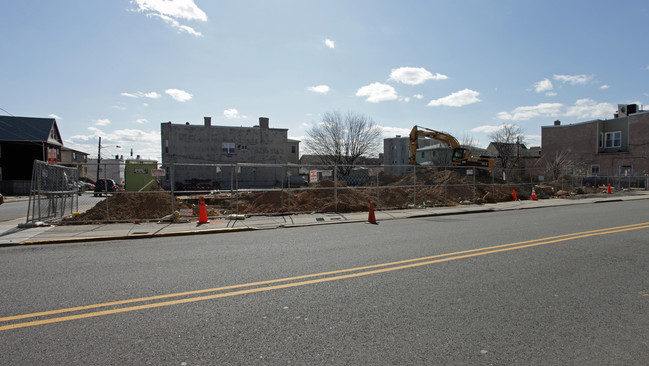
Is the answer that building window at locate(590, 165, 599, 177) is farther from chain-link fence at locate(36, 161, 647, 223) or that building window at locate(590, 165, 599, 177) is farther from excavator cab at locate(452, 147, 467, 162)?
excavator cab at locate(452, 147, 467, 162)

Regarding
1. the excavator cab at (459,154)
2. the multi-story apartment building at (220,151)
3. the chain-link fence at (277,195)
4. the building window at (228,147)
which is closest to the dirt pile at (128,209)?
the chain-link fence at (277,195)

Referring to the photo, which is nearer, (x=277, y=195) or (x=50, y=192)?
(x=50, y=192)

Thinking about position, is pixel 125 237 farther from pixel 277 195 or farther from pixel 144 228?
pixel 277 195

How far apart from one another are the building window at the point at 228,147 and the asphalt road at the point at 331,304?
38.4 meters

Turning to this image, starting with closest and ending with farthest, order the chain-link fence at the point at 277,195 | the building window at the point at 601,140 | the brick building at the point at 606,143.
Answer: the chain-link fence at the point at 277,195 → the brick building at the point at 606,143 → the building window at the point at 601,140

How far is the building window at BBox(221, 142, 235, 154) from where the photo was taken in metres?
45.1

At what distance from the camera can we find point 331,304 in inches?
165

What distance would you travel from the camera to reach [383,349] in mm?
3139

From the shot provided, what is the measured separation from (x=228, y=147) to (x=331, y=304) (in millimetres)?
43368

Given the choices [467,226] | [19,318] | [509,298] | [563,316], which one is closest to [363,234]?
[467,226]

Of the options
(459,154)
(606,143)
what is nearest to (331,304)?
(459,154)

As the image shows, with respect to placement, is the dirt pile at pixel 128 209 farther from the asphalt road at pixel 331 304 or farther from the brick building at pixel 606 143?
the brick building at pixel 606 143

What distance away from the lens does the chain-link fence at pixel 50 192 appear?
1105cm

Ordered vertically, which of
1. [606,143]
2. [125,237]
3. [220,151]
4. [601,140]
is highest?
[601,140]
